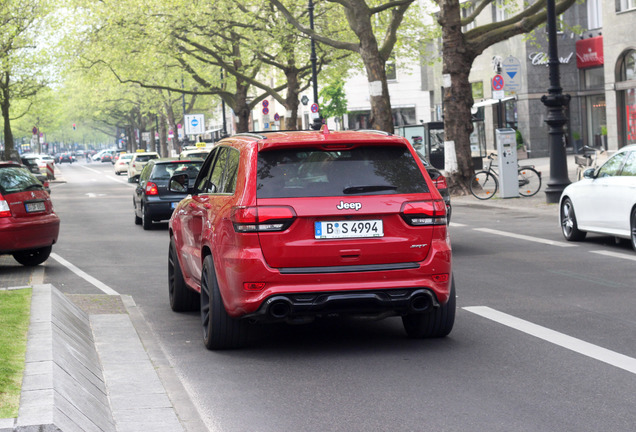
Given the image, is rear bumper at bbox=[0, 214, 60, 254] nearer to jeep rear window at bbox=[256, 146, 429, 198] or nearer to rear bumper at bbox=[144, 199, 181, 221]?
rear bumper at bbox=[144, 199, 181, 221]

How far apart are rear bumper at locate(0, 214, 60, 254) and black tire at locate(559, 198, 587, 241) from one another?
7.30m

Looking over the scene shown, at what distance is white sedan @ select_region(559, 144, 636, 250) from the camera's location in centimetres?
1375

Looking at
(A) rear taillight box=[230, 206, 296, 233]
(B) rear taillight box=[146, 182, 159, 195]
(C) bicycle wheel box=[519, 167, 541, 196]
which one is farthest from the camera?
(C) bicycle wheel box=[519, 167, 541, 196]

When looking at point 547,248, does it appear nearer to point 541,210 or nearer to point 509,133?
point 541,210

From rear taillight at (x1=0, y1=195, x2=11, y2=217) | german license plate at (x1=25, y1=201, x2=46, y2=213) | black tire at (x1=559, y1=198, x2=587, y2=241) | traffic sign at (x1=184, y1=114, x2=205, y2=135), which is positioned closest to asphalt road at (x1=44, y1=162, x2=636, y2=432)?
rear taillight at (x1=0, y1=195, x2=11, y2=217)

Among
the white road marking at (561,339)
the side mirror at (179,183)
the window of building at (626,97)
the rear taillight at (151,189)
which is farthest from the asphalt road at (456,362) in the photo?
the window of building at (626,97)

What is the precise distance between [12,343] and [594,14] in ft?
143

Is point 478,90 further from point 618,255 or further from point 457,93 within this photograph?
point 618,255

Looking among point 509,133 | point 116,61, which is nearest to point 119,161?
point 116,61

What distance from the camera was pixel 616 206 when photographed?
46.1 ft

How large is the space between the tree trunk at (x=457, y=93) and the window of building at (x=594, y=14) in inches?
871

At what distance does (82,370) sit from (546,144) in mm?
44102

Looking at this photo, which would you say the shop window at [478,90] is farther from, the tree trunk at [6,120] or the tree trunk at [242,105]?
the tree trunk at [6,120]

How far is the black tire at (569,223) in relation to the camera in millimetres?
15230
